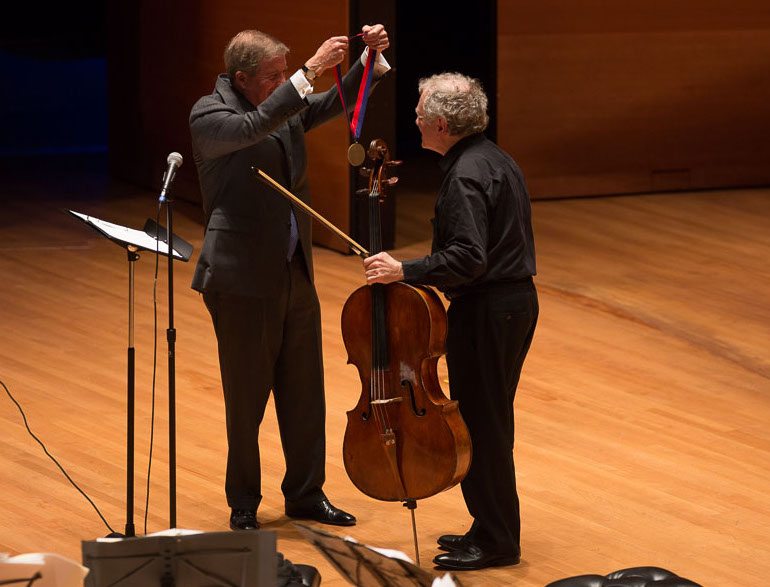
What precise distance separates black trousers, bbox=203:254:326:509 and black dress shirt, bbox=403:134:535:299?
0.60 metres

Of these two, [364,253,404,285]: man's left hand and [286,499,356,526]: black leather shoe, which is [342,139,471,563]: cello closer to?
[364,253,404,285]: man's left hand

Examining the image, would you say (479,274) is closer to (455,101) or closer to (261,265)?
(455,101)

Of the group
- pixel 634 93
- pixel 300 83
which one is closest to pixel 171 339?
pixel 300 83

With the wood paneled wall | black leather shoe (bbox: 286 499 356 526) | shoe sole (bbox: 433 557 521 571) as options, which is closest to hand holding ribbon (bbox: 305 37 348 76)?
black leather shoe (bbox: 286 499 356 526)

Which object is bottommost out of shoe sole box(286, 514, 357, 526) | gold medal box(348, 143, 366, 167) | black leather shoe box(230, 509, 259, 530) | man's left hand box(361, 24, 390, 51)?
shoe sole box(286, 514, 357, 526)

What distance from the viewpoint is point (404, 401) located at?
12.0 feet

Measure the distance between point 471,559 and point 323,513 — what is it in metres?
0.58

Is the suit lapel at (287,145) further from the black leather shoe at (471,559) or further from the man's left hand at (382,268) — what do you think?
the black leather shoe at (471,559)

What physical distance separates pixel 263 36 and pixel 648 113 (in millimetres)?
5765

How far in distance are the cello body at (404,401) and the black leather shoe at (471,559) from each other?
318 millimetres

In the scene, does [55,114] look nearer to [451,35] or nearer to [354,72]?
[451,35]

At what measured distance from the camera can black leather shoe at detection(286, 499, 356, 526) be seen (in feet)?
14.0

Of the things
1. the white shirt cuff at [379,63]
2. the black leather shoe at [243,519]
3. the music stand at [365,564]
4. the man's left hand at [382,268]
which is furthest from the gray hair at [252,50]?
the music stand at [365,564]

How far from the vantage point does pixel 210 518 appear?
433 cm
